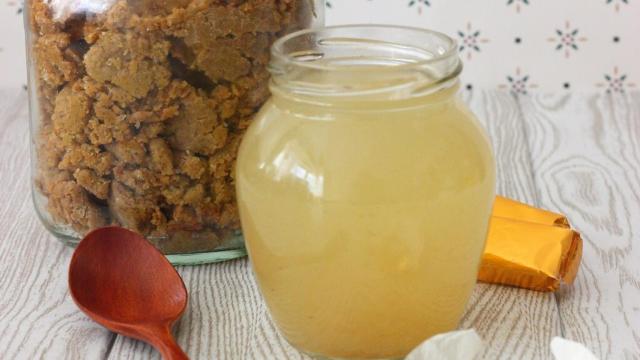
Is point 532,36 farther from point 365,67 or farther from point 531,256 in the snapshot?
point 365,67

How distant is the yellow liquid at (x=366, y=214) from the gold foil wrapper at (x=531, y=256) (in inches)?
4.8

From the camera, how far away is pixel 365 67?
776 millimetres

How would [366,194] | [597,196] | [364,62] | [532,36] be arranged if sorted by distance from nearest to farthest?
1. [366,194]
2. [364,62]
3. [597,196]
4. [532,36]

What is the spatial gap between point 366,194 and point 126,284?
0.28 metres

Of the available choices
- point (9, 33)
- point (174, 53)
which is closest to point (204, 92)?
point (174, 53)

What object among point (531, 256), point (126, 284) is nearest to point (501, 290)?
point (531, 256)

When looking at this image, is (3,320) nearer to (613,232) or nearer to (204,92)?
(204,92)

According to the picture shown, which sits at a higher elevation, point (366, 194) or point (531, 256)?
point (366, 194)

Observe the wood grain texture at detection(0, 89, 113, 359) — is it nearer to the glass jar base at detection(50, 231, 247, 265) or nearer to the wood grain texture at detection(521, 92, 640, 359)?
the glass jar base at detection(50, 231, 247, 265)

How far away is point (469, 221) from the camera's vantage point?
0.77m

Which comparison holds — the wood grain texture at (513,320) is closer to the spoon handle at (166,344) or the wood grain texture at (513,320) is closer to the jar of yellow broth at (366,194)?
the jar of yellow broth at (366,194)

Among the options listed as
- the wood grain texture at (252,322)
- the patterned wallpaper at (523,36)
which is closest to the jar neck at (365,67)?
the wood grain texture at (252,322)

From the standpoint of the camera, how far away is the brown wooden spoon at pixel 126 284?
85cm

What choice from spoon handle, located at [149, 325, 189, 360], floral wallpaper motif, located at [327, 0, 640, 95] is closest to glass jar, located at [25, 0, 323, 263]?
spoon handle, located at [149, 325, 189, 360]
